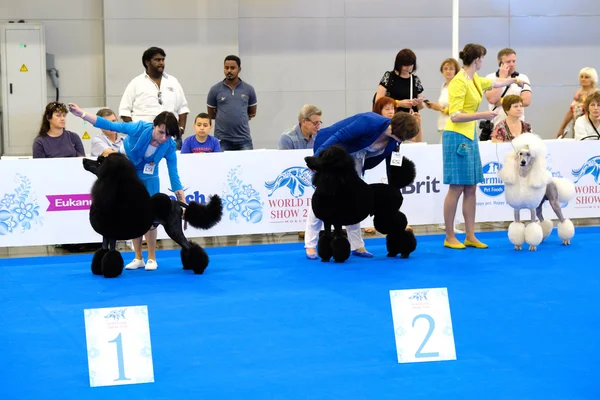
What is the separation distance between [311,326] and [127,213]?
1646 mm

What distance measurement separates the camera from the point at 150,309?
14.4 ft

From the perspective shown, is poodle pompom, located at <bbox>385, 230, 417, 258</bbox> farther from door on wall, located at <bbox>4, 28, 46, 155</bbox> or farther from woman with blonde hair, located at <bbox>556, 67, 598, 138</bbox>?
door on wall, located at <bbox>4, 28, 46, 155</bbox>

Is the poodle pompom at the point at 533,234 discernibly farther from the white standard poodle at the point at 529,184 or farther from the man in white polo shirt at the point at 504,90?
the man in white polo shirt at the point at 504,90

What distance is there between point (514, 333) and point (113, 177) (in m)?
2.51

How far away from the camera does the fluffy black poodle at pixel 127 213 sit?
16.5 feet

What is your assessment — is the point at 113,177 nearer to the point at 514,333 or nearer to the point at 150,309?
the point at 150,309

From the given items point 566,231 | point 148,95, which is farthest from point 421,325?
point 148,95

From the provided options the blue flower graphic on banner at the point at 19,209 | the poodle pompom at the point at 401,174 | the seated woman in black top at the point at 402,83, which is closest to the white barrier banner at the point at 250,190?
the blue flower graphic on banner at the point at 19,209

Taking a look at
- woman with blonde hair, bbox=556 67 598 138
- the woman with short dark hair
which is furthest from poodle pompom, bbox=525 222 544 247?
the woman with short dark hair

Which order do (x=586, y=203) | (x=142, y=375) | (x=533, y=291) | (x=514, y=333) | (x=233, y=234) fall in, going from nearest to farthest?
(x=142, y=375), (x=514, y=333), (x=533, y=291), (x=233, y=234), (x=586, y=203)

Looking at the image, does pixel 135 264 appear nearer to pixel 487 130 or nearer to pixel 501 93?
pixel 487 130

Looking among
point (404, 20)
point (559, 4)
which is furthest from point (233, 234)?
point (559, 4)

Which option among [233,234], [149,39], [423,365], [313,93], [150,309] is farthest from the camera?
[313,93]

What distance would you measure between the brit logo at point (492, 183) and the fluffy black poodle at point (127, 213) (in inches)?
116
